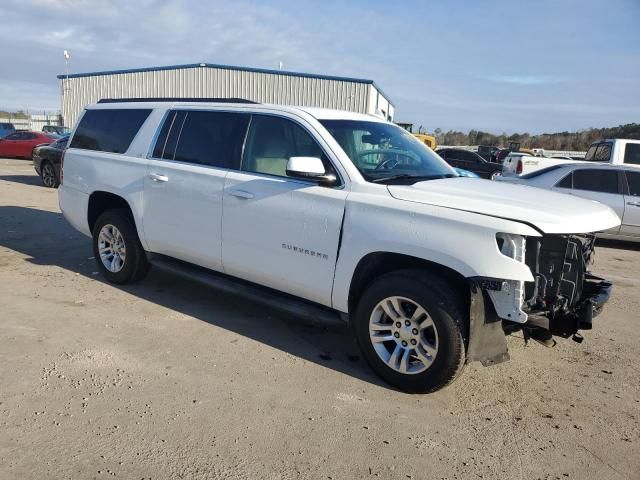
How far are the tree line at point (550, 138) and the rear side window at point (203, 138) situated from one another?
38315mm

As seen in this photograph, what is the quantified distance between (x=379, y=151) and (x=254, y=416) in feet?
7.57

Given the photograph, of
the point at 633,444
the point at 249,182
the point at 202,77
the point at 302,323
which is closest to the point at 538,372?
the point at 633,444

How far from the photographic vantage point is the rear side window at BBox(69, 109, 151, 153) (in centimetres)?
570

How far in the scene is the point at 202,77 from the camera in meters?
33.4

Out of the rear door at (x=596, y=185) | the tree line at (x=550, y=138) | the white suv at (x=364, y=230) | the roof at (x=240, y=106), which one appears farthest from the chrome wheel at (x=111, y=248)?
the tree line at (x=550, y=138)

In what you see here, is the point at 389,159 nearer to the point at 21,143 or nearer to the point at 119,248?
the point at 119,248

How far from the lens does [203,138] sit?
16.6 feet

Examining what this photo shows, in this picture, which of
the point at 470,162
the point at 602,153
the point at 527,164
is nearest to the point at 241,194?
the point at 527,164

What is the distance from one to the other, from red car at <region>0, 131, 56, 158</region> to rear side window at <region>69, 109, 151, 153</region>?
21200 mm

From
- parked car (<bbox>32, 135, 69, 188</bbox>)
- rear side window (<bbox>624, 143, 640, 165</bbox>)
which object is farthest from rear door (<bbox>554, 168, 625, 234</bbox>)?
parked car (<bbox>32, 135, 69, 188</bbox>)

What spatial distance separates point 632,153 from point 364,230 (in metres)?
10.5

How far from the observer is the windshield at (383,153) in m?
4.22

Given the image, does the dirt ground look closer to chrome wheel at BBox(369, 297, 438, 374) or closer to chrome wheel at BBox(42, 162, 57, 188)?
chrome wheel at BBox(369, 297, 438, 374)

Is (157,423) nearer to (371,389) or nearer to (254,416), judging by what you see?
(254,416)
